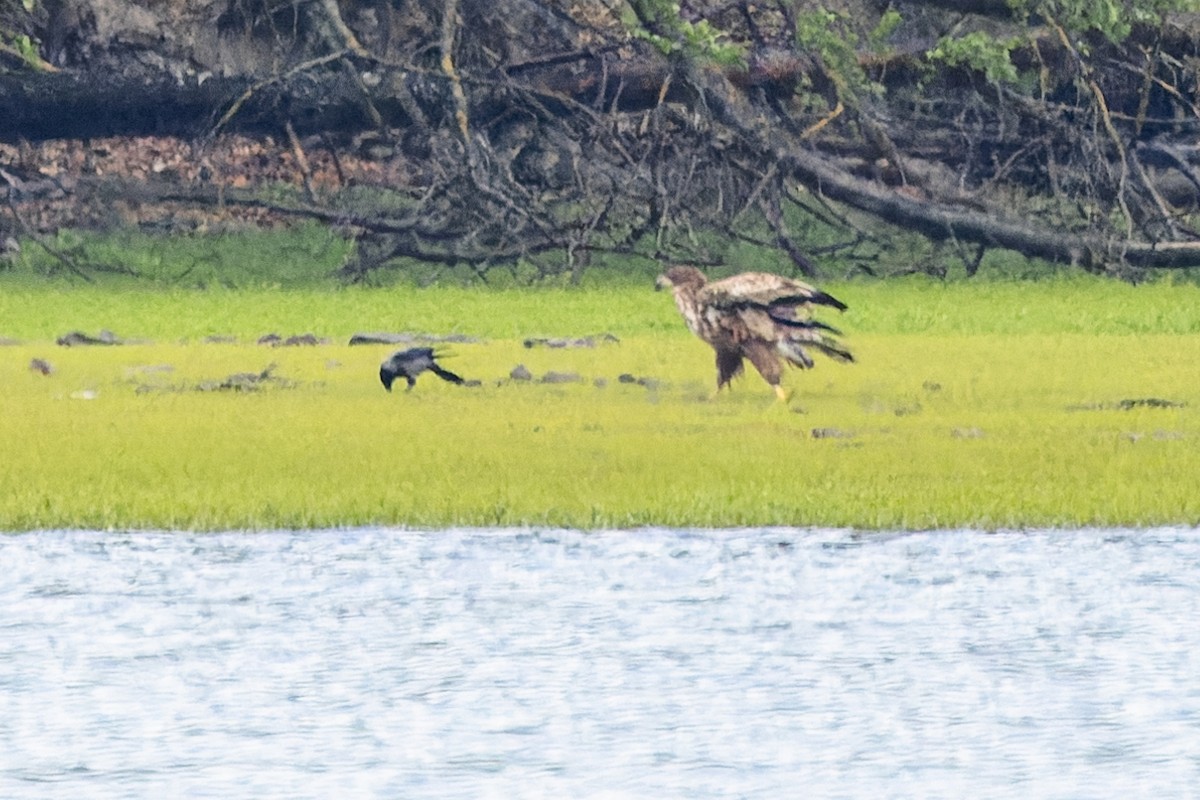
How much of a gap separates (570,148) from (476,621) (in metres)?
16.1

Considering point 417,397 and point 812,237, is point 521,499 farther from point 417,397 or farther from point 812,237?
point 812,237

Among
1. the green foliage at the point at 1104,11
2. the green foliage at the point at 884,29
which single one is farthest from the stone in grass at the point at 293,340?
the green foliage at the point at 1104,11

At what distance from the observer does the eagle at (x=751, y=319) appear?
11.9 metres

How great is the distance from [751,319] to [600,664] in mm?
6169

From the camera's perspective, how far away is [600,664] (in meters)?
5.92

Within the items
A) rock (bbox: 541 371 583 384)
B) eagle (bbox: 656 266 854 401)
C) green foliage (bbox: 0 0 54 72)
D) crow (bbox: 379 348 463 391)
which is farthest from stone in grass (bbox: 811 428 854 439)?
green foliage (bbox: 0 0 54 72)

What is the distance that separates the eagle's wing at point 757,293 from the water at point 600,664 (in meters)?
3.78

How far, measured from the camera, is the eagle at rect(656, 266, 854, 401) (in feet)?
39.1

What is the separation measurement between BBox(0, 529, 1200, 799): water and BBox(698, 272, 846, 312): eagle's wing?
378cm

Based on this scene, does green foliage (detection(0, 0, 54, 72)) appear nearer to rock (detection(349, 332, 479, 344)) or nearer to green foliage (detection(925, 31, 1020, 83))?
rock (detection(349, 332, 479, 344))

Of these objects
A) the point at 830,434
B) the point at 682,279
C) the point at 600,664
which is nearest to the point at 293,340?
the point at 682,279

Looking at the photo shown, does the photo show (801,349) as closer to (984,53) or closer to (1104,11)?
Result: (984,53)

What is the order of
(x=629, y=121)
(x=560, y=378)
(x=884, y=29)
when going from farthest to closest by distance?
(x=629, y=121), (x=884, y=29), (x=560, y=378)

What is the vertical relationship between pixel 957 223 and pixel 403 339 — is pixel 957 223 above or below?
above
